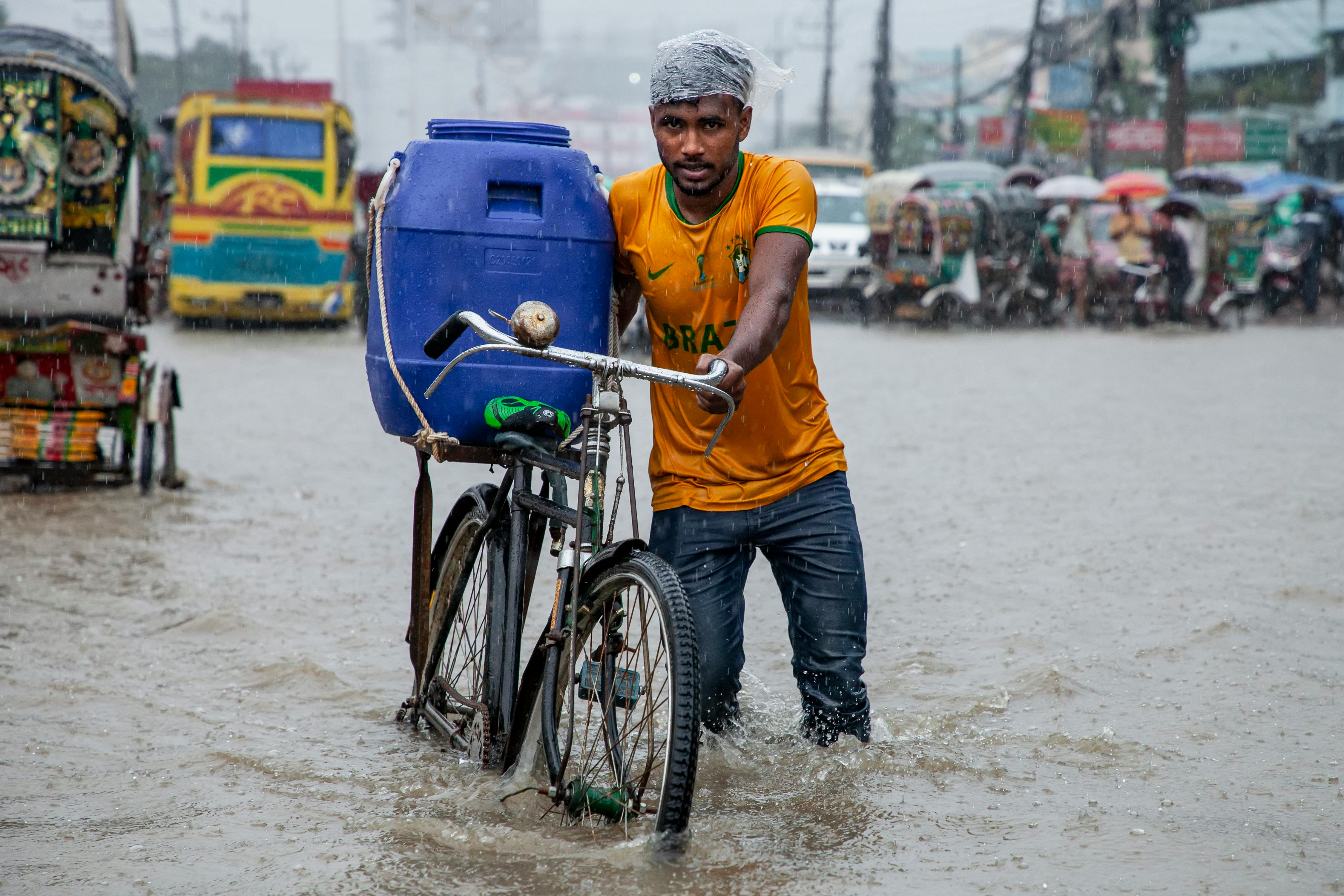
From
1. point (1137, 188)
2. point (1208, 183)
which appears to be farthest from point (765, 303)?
point (1208, 183)

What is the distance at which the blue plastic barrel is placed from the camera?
329 cm

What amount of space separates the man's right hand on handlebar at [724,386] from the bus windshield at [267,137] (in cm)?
1634

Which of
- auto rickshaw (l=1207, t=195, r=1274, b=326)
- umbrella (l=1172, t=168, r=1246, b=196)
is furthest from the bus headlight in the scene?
umbrella (l=1172, t=168, r=1246, b=196)

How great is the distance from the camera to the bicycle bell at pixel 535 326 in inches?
115

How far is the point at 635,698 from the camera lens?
3180 millimetres

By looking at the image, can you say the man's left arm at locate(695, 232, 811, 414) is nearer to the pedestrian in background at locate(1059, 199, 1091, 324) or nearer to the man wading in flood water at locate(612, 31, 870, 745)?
the man wading in flood water at locate(612, 31, 870, 745)

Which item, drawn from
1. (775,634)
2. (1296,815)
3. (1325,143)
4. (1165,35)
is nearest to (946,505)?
(775,634)

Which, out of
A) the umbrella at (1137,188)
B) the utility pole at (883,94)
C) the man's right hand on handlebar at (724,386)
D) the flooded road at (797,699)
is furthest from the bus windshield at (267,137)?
the utility pole at (883,94)

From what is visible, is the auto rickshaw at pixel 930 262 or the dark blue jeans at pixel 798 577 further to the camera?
the auto rickshaw at pixel 930 262

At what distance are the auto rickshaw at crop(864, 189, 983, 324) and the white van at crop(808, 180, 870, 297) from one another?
3.73ft

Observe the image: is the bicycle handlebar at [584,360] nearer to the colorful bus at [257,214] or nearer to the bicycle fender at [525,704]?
the bicycle fender at [525,704]

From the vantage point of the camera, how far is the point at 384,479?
8.45 m

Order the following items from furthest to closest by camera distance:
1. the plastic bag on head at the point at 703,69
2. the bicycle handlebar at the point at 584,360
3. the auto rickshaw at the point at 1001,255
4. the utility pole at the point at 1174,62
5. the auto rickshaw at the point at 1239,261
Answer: the utility pole at the point at 1174,62 → the auto rickshaw at the point at 1239,261 → the auto rickshaw at the point at 1001,255 → the plastic bag on head at the point at 703,69 → the bicycle handlebar at the point at 584,360

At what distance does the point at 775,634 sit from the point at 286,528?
271 centimetres
